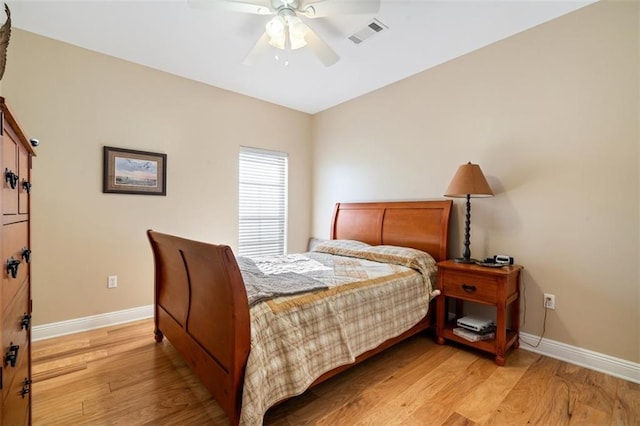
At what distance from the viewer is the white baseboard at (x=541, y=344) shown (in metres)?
2.07

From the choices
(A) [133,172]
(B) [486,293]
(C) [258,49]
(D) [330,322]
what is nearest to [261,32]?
(C) [258,49]

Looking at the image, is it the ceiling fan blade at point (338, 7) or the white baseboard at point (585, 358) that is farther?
the white baseboard at point (585, 358)

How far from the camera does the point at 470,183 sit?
97.0 inches

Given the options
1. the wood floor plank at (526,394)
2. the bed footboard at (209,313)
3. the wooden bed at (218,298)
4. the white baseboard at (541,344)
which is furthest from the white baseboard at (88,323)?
the wood floor plank at (526,394)

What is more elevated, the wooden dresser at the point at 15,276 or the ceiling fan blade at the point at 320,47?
the ceiling fan blade at the point at 320,47

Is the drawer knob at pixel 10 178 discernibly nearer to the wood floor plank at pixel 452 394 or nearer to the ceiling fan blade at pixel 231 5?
the ceiling fan blade at pixel 231 5

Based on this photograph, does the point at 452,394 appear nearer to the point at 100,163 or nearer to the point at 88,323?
the point at 88,323

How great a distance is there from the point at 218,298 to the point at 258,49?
196 centimetres

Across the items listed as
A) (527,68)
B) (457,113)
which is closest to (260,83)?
(457,113)

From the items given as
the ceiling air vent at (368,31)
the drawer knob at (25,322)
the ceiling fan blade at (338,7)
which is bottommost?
the drawer knob at (25,322)

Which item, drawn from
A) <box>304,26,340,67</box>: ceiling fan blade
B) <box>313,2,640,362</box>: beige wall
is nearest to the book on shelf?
<box>313,2,640,362</box>: beige wall

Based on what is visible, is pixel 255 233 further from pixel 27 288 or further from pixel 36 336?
pixel 27 288

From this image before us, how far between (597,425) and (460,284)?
107cm

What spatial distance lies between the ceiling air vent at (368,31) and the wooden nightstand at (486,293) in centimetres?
208
